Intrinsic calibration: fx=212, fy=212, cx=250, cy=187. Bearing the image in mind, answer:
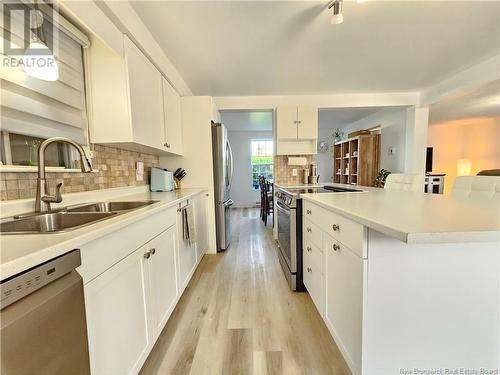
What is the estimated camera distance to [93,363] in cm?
74

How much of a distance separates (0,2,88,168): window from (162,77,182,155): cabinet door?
0.81 m

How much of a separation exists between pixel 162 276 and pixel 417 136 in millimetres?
4297

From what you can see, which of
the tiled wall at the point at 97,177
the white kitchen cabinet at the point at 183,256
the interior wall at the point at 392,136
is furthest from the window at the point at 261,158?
the white kitchen cabinet at the point at 183,256

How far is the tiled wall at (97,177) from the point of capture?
102cm

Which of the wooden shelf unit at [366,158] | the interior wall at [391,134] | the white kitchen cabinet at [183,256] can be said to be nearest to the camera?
the white kitchen cabinet at [183,256]

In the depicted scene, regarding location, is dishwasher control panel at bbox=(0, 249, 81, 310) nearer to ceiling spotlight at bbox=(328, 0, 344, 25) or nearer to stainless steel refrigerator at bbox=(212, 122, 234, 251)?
ceiling spotlight at bbox=(328, 0, 344, 25)

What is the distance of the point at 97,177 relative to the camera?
1608mm

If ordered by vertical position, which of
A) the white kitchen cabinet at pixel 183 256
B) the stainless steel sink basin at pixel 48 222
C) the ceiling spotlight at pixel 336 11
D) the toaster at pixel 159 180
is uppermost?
the ceiling spotlight at pixel 336 11

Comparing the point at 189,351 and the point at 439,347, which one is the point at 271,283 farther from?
the point at 439,347

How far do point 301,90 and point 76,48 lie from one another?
108 inches

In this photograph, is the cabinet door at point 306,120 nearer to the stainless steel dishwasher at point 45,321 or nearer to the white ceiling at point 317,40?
the white ceiling at point 317,40

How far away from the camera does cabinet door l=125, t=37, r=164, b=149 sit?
1564 mm

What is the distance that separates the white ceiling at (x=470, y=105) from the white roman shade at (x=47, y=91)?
14.5 feet

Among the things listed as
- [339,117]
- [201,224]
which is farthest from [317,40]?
[339,117]
